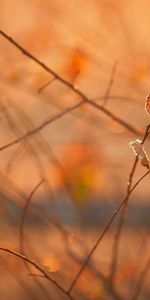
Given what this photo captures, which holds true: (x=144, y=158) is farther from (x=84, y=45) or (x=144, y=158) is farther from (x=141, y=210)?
(x=84, y=45)

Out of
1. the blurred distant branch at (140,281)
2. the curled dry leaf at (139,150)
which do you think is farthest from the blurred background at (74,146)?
the curled dry leaf at (139,150)

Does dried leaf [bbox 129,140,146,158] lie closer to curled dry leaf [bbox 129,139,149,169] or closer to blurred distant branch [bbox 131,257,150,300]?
curled dry leaf [bbox 129,139,149,169]

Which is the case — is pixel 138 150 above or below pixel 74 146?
below

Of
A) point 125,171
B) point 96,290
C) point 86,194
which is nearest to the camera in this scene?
point 96,290

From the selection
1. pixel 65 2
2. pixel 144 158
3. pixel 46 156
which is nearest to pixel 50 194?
pixel 46 156

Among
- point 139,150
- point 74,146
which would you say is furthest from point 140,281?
point 139,150

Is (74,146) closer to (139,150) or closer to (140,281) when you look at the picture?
(140,281)

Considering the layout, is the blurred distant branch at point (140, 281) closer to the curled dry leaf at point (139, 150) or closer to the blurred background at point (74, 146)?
the blurred background at point (74, 146)

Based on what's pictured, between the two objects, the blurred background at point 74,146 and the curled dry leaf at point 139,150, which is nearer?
the curled dry leaf at point 139,150
